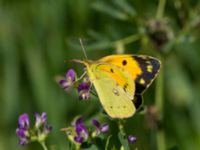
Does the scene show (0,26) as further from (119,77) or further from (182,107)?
(119,77)

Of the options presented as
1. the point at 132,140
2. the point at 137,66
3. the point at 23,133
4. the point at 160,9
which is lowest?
the point at 132,140

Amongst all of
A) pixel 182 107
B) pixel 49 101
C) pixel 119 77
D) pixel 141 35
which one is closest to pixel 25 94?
pixel 49 101

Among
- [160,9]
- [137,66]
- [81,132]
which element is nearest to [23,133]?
[81,132]

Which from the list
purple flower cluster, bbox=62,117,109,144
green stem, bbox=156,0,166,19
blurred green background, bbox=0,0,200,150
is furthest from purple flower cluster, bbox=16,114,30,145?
blurred green background, bbox=0,0,200,150

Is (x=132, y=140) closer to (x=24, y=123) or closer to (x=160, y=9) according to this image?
(x=24, y=123)

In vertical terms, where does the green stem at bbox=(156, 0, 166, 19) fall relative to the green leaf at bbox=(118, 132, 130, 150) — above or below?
above

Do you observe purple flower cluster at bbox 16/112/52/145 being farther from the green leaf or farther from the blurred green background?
the blurred green background
